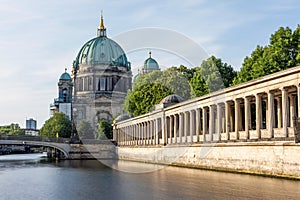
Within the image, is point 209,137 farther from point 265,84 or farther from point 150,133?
point 150,133

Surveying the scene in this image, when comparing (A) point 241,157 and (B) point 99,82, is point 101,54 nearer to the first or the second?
(B) point 99,82

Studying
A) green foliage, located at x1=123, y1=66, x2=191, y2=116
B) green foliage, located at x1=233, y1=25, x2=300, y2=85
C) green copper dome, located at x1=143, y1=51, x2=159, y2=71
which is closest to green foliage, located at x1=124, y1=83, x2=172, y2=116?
green foliage, located at x1=123, y1=66, x2=191, y2=116

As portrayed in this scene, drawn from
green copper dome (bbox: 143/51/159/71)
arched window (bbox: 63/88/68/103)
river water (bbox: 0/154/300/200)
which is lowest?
river water (bbox: 0/154/300/200)

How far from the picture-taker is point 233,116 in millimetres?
50938

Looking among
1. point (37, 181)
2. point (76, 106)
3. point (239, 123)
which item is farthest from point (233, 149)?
point (76, 106)

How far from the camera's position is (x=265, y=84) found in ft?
120

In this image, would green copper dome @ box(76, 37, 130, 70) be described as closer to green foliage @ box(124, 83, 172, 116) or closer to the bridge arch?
green foliage @ box(124, 83, 172, 116)

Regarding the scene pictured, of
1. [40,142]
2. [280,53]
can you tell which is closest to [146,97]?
[40,142]

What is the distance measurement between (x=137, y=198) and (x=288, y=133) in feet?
46.3

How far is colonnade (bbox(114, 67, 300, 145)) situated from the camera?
35250 mm

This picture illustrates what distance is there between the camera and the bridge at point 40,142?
7592cm

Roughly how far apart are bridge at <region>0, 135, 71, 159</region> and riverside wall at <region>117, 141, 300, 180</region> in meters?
28.2

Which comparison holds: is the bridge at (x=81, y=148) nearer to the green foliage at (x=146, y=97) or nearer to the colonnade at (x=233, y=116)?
the green foliage at (x=146, y=97)

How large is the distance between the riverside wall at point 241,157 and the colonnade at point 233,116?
3.45 ft
